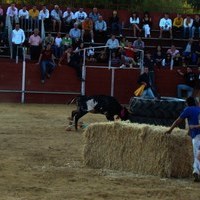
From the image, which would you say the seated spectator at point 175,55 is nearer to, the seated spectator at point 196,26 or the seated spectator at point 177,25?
the seated spectator at point 196,26

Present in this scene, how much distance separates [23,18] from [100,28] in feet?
11.0

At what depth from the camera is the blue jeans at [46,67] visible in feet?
80.9

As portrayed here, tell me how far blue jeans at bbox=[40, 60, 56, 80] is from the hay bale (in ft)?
45.2

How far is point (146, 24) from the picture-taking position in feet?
96.7

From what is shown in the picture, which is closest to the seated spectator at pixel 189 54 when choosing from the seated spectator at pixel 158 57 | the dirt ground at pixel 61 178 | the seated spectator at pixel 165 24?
the seated spectator at pixel 158 57

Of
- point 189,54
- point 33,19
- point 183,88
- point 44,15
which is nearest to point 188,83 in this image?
point 183,88

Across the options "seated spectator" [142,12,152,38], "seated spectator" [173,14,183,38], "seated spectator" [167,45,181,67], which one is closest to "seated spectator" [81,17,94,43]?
"seated spectator" [142,12,152,38]

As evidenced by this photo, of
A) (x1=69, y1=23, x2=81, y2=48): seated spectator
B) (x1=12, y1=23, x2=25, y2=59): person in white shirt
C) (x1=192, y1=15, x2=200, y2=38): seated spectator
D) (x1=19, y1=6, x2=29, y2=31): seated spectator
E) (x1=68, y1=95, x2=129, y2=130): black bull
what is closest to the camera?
(x1=68, y1=95, x2=129, y2=130): black bull

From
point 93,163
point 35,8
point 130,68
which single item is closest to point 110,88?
point 130,68

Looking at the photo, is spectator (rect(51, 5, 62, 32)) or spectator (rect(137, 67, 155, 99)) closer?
spectator (rect(137, 67, 155, 99))

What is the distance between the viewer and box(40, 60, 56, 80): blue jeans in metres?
24.7

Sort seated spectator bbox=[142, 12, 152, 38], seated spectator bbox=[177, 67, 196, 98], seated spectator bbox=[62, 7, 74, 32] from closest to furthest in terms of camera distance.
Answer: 1. seated spectator bbox=[177, 67, 196, 98]
2. seated spectator bbox=[62, 7, 74, 32]
3. seated spectator bbox=[142, 12, 152, 38]

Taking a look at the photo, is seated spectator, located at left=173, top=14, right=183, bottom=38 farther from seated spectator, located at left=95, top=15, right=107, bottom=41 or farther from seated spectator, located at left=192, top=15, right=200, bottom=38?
seated spectator, located at left=95, top=15, right=107, bottom=41

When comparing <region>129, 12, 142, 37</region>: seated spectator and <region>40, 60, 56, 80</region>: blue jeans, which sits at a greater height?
<region>129, 12, 142, 37</region>: seated spectator
